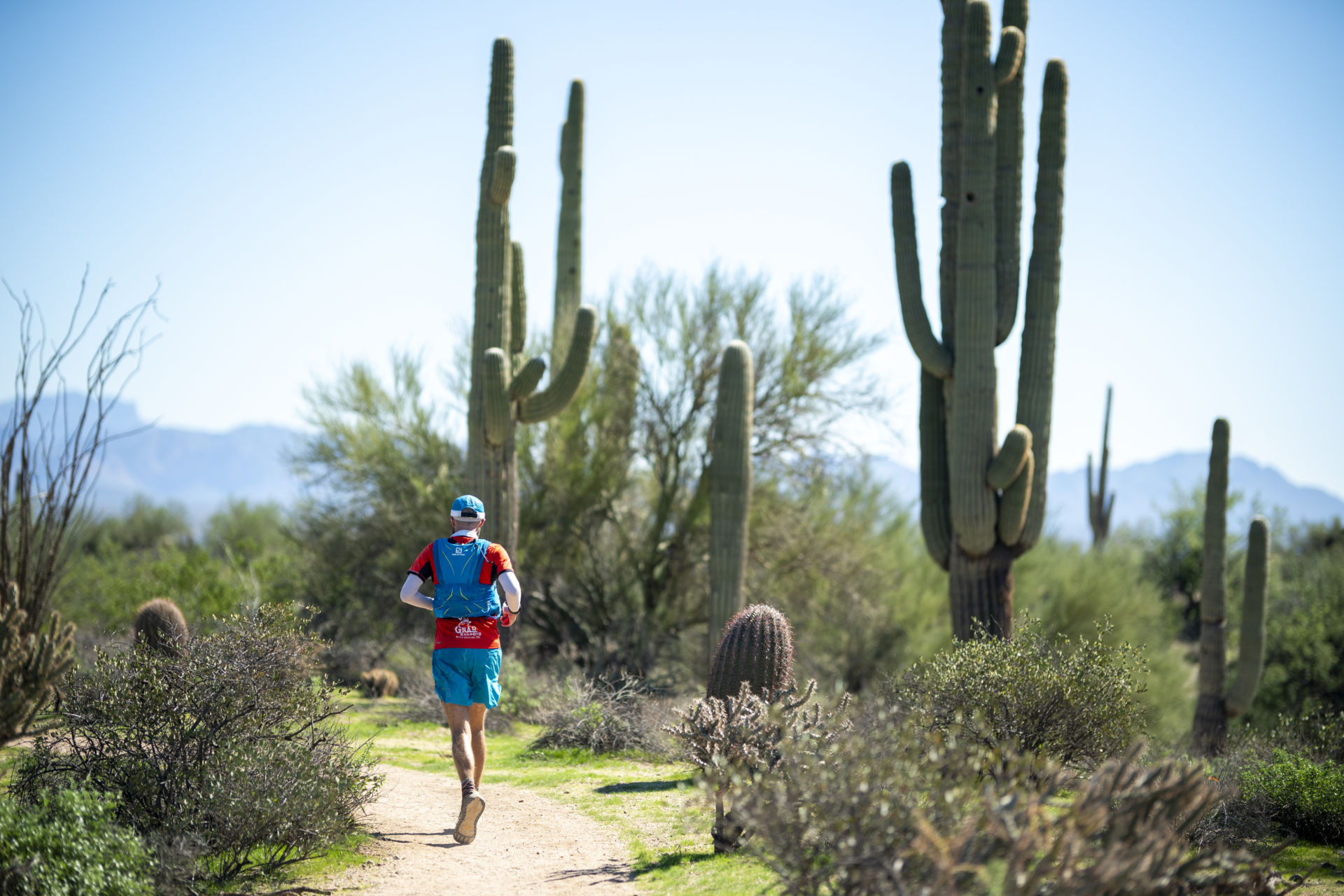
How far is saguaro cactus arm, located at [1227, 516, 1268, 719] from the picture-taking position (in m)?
14.1

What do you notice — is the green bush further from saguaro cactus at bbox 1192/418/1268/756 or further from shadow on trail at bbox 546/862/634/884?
saguaro cactus at bbox 1192/418/1268/756

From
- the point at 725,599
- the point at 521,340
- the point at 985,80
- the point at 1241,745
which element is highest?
the point at 985,80

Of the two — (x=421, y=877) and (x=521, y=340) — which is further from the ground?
(x=521, y=340)

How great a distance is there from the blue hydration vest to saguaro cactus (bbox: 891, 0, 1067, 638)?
729cm

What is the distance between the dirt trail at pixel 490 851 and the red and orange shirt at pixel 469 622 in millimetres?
1132

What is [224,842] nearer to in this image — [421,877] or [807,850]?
[421,877]

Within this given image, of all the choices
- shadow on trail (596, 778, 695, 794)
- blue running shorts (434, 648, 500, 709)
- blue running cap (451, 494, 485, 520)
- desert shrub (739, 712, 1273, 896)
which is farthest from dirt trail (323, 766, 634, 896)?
blue running cap (451, 494, 485, 520)

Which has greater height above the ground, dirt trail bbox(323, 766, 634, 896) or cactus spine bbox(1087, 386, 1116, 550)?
cactus spine bbox(1087, 386, 1116, 550)

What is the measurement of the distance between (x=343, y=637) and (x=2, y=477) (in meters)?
11.0

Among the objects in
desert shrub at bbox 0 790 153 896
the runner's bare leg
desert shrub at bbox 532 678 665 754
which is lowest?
desert shrub at bbox 532 678 665 754

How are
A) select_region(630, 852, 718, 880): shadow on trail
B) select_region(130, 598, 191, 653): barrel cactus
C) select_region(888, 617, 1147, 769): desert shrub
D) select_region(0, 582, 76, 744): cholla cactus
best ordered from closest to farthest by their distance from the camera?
select_region(0, 582, 76, 744): cholla cactus → select_region(630, 852, 718, 880): shadow on trail → select_region(888, 617, 1147, 769): desert shrub → select_region(130, 598, 191, 653): barrel cactus

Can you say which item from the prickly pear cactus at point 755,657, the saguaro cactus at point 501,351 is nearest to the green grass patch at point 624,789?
the prickly pear cactus at point 755,657

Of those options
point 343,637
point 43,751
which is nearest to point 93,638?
point 343,637

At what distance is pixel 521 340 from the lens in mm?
13164
